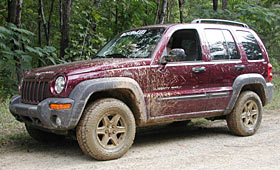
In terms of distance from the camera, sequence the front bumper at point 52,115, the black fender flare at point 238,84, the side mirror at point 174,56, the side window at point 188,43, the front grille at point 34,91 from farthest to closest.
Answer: the black fender flare at point 238,84 → the side window at point 188,43 → the side mirror at point 174,56 → the front grille at point 34,91 → the front bumper at point 52,115

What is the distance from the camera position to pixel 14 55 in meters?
8.94

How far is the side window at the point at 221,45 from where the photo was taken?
5882 mm

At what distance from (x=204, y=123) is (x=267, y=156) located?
2.94m

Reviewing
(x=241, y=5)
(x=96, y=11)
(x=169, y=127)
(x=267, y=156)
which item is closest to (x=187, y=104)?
(x=267, y=156)

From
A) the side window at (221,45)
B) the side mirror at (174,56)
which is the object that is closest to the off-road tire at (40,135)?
the side mirror at (174,56)

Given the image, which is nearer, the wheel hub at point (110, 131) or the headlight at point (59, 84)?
the headlight at point (59, 84)

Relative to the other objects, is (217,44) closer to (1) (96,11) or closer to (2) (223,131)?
(2) (223,131)

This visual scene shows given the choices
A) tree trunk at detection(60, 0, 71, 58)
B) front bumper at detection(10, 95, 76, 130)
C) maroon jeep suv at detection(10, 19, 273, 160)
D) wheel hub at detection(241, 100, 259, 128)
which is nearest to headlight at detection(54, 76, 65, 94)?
maroon jeep suv at detection(10, 19, 273, 160)

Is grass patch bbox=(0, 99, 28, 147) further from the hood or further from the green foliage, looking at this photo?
the green foliage

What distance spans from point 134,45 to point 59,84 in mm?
1643

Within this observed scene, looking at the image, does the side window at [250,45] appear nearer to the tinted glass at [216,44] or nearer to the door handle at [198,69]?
the tinted glass at [216,44]

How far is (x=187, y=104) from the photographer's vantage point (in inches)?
213

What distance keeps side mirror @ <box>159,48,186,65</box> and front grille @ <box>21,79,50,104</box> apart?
1.74 m

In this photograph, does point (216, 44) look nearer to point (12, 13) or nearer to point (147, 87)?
point (147, 87)
